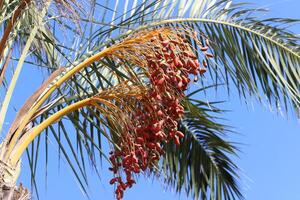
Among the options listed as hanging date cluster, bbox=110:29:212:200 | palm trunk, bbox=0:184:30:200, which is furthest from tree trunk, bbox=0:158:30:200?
hanging date cluster, bbox=110:29:212:200

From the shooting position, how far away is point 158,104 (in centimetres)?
260

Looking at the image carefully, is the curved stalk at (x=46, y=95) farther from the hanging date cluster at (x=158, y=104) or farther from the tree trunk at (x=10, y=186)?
the hanging date cluster at (x=158, y=104)

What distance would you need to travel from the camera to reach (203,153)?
448 centimetres

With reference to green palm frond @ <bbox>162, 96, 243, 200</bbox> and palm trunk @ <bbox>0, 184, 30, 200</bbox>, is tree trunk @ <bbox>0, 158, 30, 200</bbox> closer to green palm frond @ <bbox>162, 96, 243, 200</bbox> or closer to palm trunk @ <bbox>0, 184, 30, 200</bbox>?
palm trunk @ <bbox>0, 184, 30, 200</bbox>

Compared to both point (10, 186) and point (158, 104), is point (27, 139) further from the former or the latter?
point (158, 104)

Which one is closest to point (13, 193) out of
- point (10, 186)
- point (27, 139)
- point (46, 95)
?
point (10, 186)

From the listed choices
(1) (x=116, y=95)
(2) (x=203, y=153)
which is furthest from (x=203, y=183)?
(1) (x=116, y=95)

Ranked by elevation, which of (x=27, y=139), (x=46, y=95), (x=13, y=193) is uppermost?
(x=46, y=95)

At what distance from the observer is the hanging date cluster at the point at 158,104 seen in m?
2.52

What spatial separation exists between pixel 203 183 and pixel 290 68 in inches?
48.7

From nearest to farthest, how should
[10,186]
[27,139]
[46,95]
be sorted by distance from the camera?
[10,186] < [27,139] < [46,95]

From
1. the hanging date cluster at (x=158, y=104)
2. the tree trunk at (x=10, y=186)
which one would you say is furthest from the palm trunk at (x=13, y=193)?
the hanging date cluster at (x=158, y=104)

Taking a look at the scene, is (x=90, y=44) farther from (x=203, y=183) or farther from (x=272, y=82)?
(x=203, y=183)

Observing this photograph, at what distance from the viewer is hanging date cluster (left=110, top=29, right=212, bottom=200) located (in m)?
2.52
